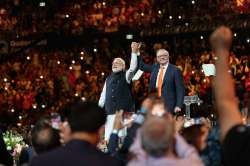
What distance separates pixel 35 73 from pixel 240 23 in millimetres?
6344

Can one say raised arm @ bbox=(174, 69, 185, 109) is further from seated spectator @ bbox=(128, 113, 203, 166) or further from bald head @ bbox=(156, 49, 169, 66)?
seated spectator @ bbox=(128, 113, 203, 166)

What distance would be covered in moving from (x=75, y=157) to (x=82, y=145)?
149 millimetres

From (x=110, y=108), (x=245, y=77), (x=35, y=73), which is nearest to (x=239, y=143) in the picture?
(x=110, y=108)

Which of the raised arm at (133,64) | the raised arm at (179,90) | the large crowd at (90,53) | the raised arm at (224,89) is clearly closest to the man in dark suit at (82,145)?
the raised arm at (224,89)

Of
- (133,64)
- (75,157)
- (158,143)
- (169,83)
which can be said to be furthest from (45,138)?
(133,64)

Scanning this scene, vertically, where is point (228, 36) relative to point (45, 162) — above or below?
above

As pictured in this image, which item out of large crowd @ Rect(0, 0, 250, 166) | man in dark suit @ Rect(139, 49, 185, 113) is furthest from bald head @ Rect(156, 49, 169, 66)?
large crowd @ Rect(0, 0, 250, 166)

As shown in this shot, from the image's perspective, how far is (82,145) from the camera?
18.1 feet

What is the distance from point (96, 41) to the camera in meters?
24.0

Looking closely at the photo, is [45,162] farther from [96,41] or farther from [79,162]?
[96,41]

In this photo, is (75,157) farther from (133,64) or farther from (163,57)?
(133,64)

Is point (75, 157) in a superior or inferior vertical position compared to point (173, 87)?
inferior

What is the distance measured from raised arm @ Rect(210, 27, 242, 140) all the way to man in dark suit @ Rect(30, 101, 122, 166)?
0.96 meters

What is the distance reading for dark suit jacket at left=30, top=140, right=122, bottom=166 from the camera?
211 inches
